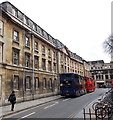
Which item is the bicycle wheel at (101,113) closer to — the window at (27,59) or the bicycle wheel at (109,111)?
the bicycle wheel at (109,111)

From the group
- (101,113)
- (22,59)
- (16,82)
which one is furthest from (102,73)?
(101,113)

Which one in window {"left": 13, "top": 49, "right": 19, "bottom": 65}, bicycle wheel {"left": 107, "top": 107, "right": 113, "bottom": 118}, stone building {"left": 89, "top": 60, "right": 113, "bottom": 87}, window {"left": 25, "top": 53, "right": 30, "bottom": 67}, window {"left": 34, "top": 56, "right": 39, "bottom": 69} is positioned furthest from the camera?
stone building {"left": 89, "top": 60, "right": 113, "bottom": 87}

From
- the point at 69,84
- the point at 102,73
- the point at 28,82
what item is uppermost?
the point at 102,73

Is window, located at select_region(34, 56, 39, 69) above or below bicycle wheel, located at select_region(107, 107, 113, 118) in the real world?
above

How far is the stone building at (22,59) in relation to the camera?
18.2 meters

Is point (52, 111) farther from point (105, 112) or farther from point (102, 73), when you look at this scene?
point (102, 73)

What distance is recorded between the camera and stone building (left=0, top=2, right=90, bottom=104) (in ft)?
59.6

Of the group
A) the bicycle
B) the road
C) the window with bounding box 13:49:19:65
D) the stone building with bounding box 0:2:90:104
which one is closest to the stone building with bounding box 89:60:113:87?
the stone building with bounding box 0:2:90:104

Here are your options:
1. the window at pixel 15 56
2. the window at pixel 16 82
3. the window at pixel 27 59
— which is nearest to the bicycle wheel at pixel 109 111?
the window at pixel 16 82

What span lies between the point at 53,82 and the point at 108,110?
902 inches

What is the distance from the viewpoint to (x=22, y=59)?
70.6ft

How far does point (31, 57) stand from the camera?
2405cm

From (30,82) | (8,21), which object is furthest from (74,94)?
(8,21)

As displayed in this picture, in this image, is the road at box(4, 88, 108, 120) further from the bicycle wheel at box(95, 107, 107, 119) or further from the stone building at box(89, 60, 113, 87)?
the stone building at box(89, 60, 113, 87)
